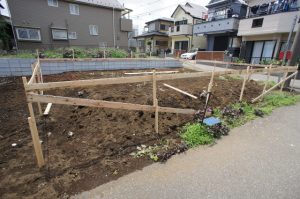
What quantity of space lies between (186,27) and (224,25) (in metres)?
6.82

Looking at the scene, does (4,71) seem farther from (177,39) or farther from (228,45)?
(177,39)

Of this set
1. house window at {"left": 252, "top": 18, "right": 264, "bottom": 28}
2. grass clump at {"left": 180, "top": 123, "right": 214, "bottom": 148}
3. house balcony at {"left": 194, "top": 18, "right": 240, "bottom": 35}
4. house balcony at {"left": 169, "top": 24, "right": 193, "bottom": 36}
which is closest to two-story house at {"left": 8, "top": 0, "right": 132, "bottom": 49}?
house balcony at {"left": 169, "top": 24, "right": 193, "bottom": 36}

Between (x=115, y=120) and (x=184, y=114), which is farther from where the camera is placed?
(x=184, y=114)

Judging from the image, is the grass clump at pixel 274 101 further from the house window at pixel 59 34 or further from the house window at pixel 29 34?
the house window at pixel 29 34

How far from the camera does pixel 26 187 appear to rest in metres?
2.17

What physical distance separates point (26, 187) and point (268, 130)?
4775 millimetres

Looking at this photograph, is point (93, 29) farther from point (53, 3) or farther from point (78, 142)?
point (78, 142)

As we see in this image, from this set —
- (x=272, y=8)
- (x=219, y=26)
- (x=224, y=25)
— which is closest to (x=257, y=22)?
(x=272, y=8)

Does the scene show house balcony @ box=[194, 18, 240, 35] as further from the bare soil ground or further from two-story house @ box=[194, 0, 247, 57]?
the bare soil ground

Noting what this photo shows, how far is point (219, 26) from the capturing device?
1919 cm

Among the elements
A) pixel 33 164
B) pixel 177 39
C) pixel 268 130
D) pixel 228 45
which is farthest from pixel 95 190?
pixel 177 39

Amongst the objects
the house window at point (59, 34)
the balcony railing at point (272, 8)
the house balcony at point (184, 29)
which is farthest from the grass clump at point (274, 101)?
the house balcony at point (184, 29)

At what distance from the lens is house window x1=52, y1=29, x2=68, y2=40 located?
1670 cm

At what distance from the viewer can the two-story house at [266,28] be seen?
44.3 feet
